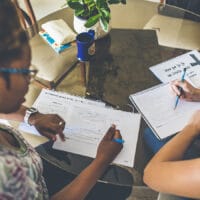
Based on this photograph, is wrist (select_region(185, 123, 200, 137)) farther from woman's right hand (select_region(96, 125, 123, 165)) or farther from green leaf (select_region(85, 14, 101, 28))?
green leaf (select_region(85, 14, 101, 28))

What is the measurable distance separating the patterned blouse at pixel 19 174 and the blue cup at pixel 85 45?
0.51m

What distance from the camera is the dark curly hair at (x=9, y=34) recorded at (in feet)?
2.42

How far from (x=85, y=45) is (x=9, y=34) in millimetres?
571

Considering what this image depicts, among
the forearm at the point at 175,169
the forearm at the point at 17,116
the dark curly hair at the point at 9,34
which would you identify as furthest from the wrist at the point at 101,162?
the dark curly hair at the point at 9,34

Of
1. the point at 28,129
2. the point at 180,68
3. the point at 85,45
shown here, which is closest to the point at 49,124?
the point at 28,129

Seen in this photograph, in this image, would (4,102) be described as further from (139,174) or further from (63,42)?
(63,42)

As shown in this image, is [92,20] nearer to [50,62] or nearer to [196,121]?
[50,62]

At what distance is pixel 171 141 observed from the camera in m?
1.09

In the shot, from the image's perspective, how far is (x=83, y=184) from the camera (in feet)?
3.39

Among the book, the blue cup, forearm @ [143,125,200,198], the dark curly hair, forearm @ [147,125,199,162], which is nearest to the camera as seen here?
the dark curly hair

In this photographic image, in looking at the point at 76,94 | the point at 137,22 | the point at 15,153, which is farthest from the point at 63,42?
the point at 15,153

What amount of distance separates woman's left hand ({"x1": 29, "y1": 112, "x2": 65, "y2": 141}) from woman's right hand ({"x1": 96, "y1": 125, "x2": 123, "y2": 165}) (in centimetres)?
14

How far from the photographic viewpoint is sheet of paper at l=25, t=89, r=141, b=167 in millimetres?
1118

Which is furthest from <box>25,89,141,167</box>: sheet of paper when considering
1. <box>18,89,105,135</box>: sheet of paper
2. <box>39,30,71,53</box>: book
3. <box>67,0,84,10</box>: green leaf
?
<box>67,0,84,10</box>: green leaf
